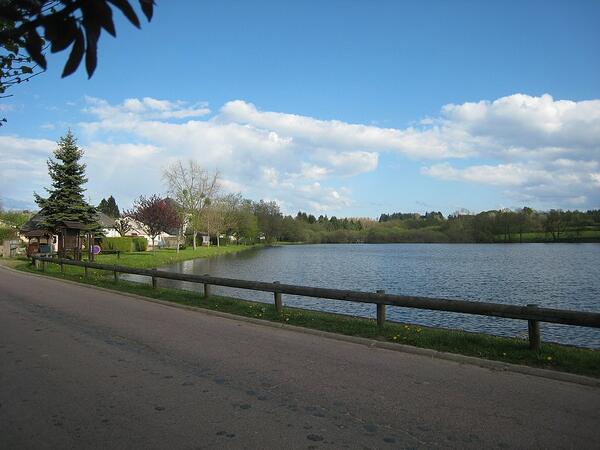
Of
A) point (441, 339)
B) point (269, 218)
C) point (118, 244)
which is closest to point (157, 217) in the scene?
point (118, 244)

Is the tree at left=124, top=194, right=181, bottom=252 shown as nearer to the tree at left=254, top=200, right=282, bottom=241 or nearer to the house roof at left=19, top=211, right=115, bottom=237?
the house roof at left=19, top=211, right=115, bottom=237

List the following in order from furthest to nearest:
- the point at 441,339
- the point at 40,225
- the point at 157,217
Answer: the point at 157,217, the point at 40,225, the point at 441,339

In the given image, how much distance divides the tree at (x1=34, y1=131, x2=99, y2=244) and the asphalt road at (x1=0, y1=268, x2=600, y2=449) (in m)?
31.9

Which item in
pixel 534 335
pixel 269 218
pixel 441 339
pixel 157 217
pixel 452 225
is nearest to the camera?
pixel 534 335

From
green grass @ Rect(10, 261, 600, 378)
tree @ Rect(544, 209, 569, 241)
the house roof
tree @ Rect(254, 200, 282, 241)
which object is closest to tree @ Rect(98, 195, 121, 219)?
tree @ Rect(254, 200, 282, 241)

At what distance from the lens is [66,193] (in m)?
38.0

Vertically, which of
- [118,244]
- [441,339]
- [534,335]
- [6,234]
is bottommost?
[441,339]

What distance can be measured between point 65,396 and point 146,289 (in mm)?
11699

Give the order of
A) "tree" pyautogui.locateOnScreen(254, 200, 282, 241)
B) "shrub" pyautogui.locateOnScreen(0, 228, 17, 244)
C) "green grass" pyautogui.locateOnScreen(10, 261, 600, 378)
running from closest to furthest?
"green grass" pyautogui.locateOnScreen(10, 261, 600, 378) < "shrub" pyautogui.locateOnScreen(0, 228, 17, 244) < "tree" pyautogui.locateOnScreen(254, 200, 282, 241)

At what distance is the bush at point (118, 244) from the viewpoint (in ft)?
159

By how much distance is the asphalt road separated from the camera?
4.28m

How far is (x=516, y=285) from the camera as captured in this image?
23.1m

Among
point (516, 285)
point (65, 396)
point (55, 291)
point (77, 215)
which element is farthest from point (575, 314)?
point (77, 215)

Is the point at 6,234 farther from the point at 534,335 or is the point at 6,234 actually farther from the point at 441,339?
the point at 534,335
